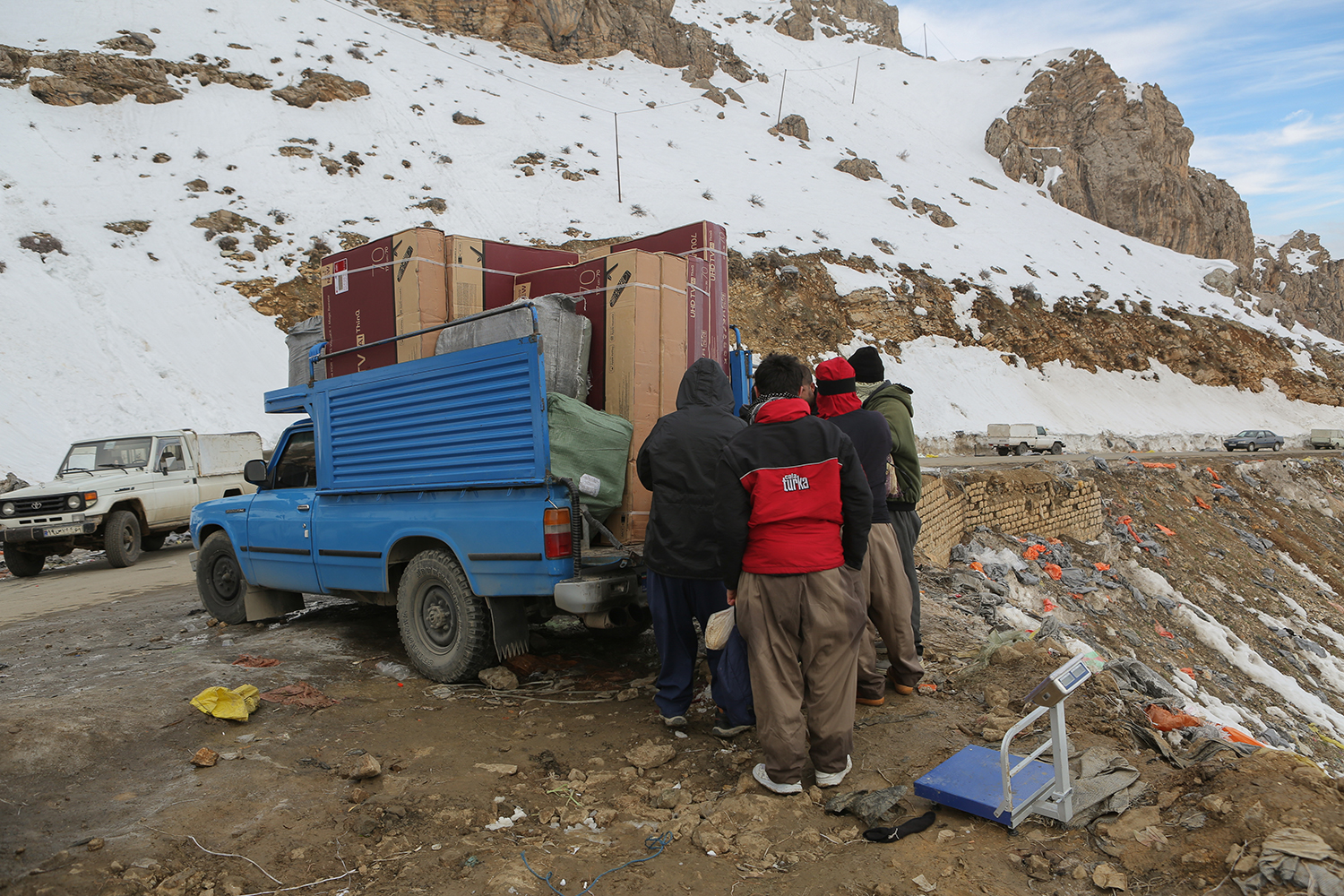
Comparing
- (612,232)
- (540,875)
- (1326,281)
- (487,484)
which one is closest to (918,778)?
(540,875)

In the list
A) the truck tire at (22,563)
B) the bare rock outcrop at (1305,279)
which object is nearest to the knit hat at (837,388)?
the truck tire at (22,563)

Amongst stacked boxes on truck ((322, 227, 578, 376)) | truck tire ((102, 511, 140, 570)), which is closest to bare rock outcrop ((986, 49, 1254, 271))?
truck tire ((102, 511, 140, 570))

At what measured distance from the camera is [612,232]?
3419 centimetres

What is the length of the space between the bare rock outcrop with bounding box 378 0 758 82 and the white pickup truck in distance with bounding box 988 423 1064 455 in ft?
129

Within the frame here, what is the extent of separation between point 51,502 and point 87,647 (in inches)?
217

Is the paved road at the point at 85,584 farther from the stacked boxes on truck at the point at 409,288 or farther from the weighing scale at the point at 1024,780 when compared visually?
the weighing scale at the point at 1024,780

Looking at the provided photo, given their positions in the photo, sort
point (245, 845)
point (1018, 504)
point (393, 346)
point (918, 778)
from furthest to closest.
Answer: point (1018, 504)
point (393, 346)
point (918, 778)
point (245, 845)

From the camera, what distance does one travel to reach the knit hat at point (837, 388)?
447 centimetres

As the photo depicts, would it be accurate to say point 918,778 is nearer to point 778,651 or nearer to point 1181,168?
point 778,651

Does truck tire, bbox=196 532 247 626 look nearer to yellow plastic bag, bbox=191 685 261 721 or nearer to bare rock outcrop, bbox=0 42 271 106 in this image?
yellow plastic bag, bbox=191 685 261 721

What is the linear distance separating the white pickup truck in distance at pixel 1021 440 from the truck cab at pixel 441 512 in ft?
83.2

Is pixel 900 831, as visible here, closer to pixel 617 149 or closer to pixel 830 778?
pixel 830 778

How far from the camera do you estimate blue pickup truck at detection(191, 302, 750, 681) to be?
4.25m

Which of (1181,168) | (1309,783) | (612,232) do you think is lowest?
(1309,783)
